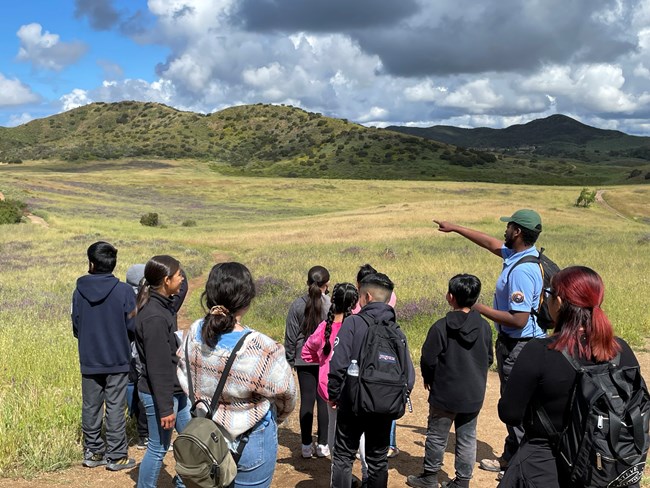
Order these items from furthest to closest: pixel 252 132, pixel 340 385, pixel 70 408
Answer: pixel 252 132, pixel 70 408, pixel 340 385

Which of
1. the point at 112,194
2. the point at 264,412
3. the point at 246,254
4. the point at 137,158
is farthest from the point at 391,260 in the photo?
the point at 137,158

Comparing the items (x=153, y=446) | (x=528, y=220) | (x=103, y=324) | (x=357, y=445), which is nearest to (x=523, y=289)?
(x=528, y=220)

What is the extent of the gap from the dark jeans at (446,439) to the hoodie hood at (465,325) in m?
0.71

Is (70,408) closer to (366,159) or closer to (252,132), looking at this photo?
(366,159)

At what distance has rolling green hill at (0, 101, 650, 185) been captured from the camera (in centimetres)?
9388

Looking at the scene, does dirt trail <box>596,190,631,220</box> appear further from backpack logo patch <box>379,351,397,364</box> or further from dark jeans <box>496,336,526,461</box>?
backpack logo patch <box>379,351,397,364</box>

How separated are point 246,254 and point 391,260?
655 centimetres

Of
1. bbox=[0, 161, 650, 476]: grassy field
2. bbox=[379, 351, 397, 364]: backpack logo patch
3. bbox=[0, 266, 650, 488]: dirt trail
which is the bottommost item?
bbox=[0, 266, 650, 488]: dirt trail

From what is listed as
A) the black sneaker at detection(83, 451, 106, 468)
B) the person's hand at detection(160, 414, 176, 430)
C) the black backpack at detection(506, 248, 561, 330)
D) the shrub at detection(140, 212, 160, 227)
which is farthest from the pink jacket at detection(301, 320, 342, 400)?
the shrub at detection(140, 212, 160, 227)

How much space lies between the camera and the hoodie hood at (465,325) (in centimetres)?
474

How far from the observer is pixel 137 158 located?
108562mm

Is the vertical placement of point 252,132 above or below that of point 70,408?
above

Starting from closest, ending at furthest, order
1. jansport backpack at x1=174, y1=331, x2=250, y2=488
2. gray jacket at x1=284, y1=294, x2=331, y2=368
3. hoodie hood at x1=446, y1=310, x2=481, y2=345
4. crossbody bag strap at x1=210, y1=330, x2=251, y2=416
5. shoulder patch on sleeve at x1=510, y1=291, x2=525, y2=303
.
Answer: jansport backpack at x1=174, y1=331, x2=250, y2=488 < crossbody bag strap at x1=210, y1=330, x2=251, y2=416 < hoodie hood at x1=446, y1=310, x2=481, y2=345 < shoulder patch on sleeve at x1=510, y1=291, x2=525, y2=303 < gray jacket at x1=284, y1=294, x2=331, y2=368

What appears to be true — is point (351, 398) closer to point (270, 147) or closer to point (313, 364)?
point (313, 364)
